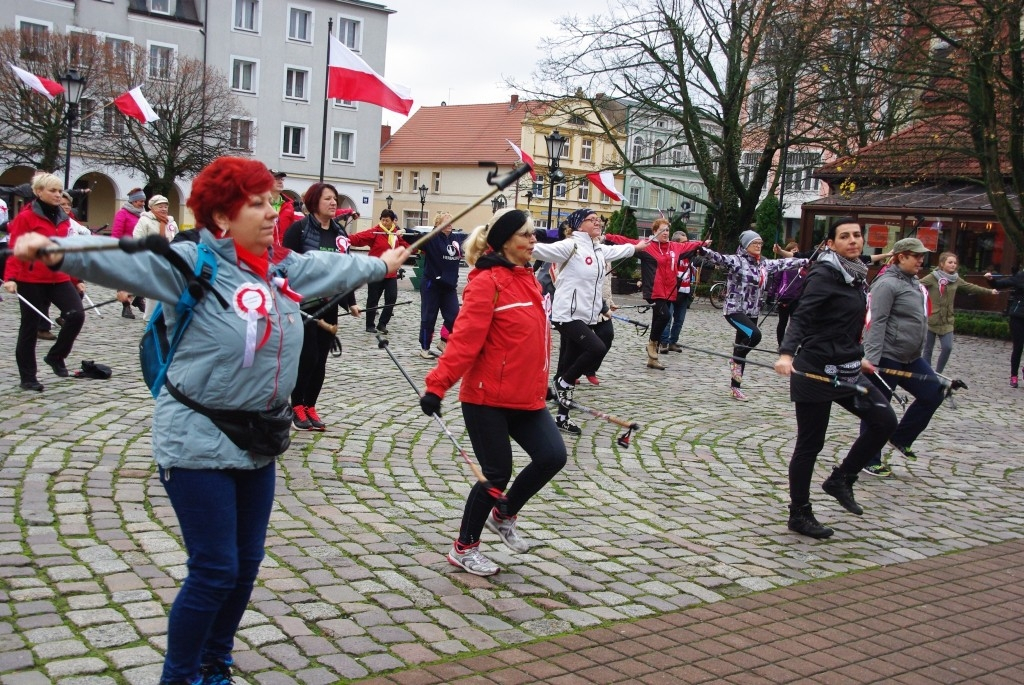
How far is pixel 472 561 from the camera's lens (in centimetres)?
529

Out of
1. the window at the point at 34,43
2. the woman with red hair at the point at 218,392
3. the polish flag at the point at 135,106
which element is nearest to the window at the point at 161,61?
the window at the point at 34,43

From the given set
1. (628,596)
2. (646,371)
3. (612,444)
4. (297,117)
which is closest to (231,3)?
(297,117)

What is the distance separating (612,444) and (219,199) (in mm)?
5896

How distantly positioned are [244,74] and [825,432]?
2076 inches

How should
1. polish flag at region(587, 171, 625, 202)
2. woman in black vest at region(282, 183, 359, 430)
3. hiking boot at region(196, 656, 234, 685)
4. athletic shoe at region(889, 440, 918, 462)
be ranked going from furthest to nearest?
polish flag at region(587, 171, 625, 202), athletic shoe at region(889, 440, 918, 462), woman in black vest at region(282, 183, 359, 430), hiking boot at region(196, 656, 234, 685)

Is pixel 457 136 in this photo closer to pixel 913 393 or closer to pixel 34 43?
pixel 34 43

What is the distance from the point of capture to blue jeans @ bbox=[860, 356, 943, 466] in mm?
8398

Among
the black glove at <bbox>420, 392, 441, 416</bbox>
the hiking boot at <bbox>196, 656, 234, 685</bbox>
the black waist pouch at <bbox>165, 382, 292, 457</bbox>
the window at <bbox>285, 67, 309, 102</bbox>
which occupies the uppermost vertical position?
the window at <bbox>285, 67, 309, 102</bbox>

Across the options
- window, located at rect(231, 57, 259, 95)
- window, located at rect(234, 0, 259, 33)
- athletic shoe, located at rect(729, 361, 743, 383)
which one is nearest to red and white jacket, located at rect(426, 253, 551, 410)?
athletic shoe, located at rect(729, 361, 743, 383)

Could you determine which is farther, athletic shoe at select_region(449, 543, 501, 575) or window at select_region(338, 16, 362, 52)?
window at select_region(338, 16, 362, 52)

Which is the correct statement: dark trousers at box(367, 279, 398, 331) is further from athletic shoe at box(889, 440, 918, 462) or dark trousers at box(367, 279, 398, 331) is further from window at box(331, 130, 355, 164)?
window at box(331, 130, 355, 164)

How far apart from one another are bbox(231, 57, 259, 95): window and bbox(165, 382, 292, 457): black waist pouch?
5388 centimetres

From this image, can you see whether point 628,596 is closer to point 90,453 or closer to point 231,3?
point 90,453

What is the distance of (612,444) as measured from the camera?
8.87m
